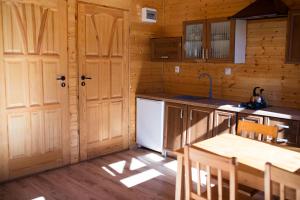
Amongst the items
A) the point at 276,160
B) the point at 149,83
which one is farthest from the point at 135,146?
the point at 276,160

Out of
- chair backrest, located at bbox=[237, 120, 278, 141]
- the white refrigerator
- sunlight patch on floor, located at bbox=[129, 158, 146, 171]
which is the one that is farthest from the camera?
the white refrigerator

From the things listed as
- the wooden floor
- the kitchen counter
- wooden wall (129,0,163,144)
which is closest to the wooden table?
the kitchen counter

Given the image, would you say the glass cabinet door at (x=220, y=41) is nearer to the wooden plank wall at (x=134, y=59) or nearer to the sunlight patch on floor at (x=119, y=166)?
the wooden plank wall at (x=134, y=59)

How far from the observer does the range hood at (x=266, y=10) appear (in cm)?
341

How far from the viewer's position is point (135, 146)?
511 cm

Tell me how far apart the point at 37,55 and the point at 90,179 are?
1619mm

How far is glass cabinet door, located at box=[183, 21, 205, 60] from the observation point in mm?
4410

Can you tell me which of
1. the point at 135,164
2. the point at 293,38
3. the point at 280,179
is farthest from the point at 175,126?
the point at 280,179

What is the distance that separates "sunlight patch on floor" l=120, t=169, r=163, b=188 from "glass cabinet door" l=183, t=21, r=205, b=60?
170cm

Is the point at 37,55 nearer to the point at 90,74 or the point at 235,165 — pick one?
the point at 90,74

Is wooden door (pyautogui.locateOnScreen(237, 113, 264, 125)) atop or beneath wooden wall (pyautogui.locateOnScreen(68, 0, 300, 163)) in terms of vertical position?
beneath

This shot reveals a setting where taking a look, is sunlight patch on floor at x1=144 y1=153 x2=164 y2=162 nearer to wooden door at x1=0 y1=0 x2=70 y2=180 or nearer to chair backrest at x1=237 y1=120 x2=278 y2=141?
wooden door at x1=0 y1=0 x2=70 y2=180

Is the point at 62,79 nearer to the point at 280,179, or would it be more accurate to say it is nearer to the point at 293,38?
the point at 293,38

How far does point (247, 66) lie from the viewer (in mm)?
4281
